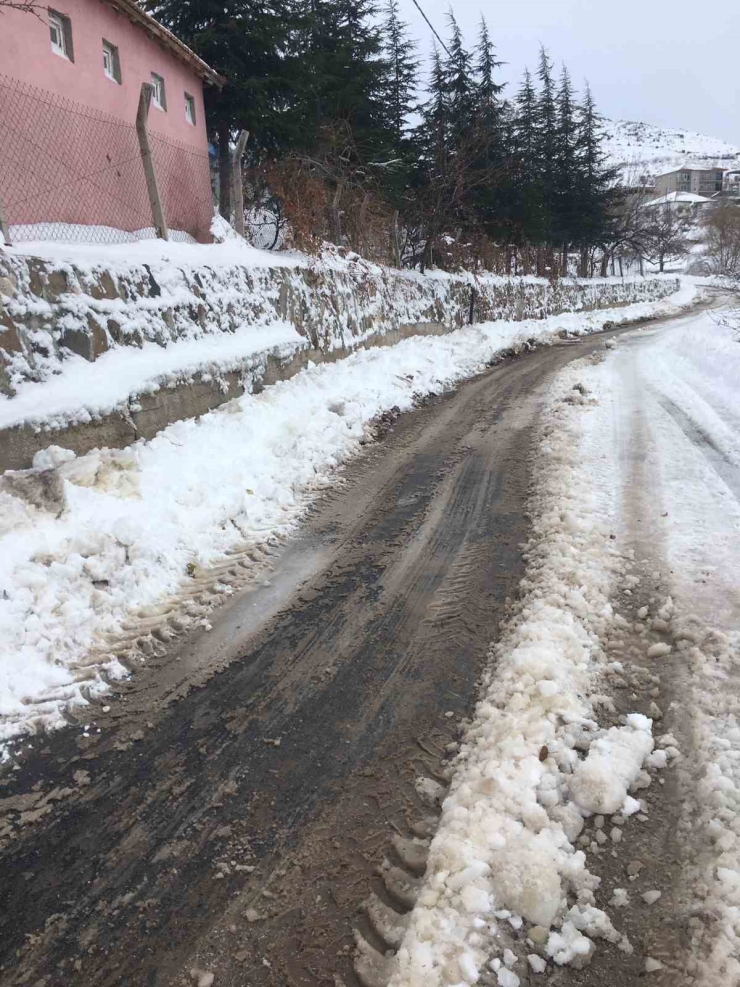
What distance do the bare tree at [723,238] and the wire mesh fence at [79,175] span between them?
39.0 metres

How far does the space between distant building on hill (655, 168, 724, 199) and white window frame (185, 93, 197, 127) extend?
11919cm

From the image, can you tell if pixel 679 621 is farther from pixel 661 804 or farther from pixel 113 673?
pixel 113 673

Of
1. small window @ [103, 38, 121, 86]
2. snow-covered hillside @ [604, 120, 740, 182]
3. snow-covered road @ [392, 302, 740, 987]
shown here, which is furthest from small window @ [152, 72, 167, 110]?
snow-covered hillside @ [604, 120, 740, 182]

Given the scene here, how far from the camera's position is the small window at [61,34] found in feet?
32.8

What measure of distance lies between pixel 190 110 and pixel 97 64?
351cm

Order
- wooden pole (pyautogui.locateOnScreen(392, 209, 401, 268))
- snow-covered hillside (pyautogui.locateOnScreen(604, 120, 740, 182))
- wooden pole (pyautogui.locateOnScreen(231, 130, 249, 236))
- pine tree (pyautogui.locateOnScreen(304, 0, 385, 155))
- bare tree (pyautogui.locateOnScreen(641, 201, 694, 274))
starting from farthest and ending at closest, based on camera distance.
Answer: snow-covered hillside (pyautogui.locateOnScreen(604, 120, 740, 182)) → bare tree (pyautogui.locateOnScreen(641, 201, 694, 274)) → wooden pole (pyautogui.locateOnScreen(392, 209, 401, 268)) → pine tree (pyautogui.locateOnScreen(304, 0, 385, 155)) → wooden pole (pyautogui.locateOnScreen(231, 130, 249, 236))

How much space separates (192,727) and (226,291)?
7.06 metres

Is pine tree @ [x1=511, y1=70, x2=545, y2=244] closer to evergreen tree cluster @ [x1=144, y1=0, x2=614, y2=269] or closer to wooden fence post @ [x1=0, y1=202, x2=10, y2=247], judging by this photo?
evergreen tree cluster @ [x1=144, y1=0, x2=614, y2=269]

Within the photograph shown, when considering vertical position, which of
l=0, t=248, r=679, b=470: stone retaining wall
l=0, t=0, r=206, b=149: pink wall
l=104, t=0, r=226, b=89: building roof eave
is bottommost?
l=0, t=248, r=679, b=470: stone retaining wall

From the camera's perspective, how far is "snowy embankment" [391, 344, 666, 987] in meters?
2.11

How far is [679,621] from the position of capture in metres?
3.82

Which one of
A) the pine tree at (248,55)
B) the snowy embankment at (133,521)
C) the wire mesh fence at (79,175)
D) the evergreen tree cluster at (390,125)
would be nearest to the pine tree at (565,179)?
the evergreen tree cluster at (390,125)

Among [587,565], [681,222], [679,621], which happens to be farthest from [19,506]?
[681,222]

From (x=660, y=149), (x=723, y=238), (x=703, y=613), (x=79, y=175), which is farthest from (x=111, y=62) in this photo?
(x=660, y=149)
